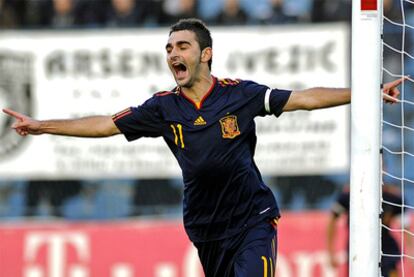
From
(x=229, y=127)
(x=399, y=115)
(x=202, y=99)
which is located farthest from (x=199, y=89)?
(x=399, y=115)

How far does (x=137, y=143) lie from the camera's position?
11922 mm

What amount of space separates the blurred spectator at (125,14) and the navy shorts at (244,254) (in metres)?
6.00

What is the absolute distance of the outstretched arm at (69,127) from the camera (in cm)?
619

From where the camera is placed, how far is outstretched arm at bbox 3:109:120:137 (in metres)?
6.19

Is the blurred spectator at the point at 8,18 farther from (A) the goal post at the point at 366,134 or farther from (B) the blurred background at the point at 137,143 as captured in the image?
(A) the goal post at the point at 366,134

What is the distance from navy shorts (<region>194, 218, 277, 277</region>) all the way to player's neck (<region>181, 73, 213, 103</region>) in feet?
2.64

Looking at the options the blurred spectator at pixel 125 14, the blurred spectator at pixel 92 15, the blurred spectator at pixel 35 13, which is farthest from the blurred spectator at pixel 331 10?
the blurred spectator at pixel 35 13

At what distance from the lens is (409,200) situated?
11359 millimetres

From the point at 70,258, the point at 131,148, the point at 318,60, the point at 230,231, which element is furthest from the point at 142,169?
the point at 230,231

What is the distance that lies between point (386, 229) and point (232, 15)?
350 centimetres

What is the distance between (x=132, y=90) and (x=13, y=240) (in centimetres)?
206

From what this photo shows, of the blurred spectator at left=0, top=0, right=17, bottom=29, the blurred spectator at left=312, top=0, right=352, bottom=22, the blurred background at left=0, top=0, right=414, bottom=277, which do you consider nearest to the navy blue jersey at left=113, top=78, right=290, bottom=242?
the blurred background at left=0, top=0, right=414, bottom=277

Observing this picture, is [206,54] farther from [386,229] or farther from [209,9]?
[209,9]

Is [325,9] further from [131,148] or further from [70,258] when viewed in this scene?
[70,258]
